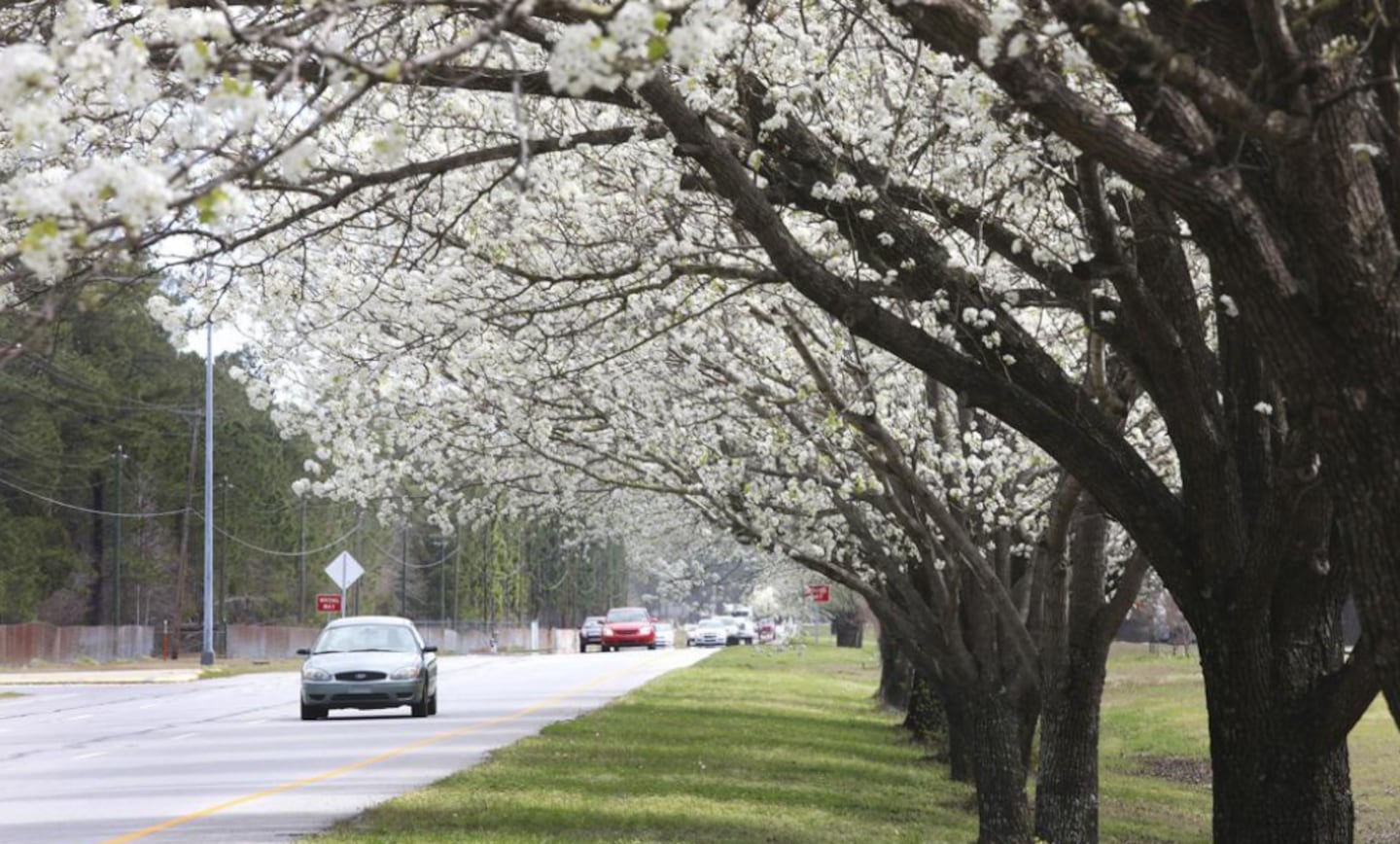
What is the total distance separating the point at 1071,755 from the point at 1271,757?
5672 millimetres

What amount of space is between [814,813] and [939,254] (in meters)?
8.92

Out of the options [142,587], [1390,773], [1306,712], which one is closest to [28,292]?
[1306,712]

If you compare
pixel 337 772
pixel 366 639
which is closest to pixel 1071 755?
pixel 337 772

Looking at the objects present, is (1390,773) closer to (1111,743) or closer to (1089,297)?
(1111,743)

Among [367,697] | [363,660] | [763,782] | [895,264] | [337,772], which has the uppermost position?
[895,264]

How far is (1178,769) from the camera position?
1178 inches

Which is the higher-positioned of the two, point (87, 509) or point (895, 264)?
point (87, 509)

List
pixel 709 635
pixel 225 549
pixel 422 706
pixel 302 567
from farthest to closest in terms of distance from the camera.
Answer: pixel 709 635 < pixel 302 567 < pixel 225 549 < pixel 422 706

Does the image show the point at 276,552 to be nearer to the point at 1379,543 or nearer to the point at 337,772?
the point at 337,772

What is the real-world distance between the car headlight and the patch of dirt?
35.3ft

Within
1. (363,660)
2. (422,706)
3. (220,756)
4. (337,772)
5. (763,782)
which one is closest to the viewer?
(337,772)

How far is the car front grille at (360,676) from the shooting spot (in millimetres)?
27050

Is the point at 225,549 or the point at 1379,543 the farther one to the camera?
the point at 225,549

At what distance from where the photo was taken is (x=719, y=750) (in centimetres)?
2427
